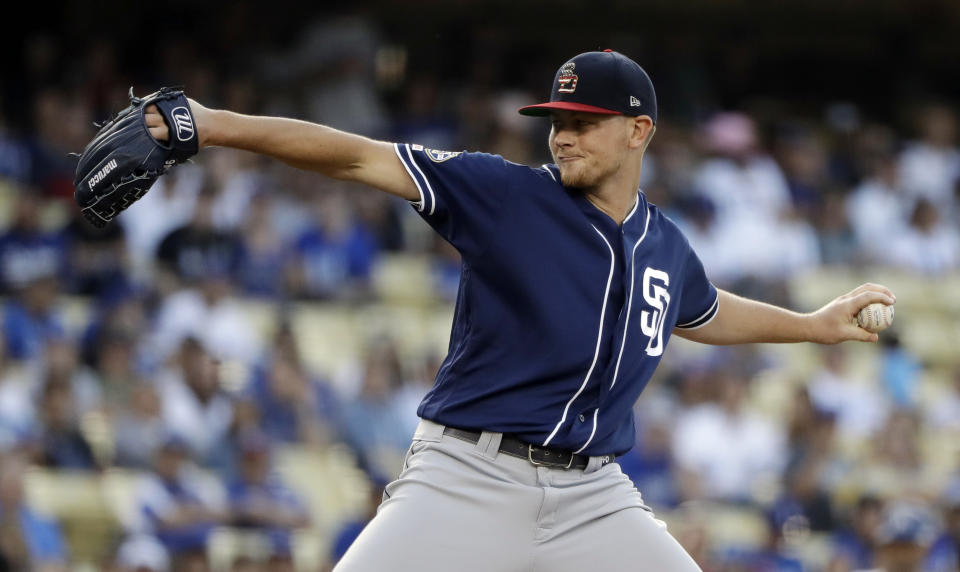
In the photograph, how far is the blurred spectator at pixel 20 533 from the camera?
693 centimetres

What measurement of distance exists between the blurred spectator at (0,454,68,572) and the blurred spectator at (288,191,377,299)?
9.24 ft

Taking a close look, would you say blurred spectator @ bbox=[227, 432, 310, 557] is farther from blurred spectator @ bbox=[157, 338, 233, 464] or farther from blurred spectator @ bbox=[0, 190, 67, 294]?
blurred spectator @ bbox=[0, 190, 67, 294]

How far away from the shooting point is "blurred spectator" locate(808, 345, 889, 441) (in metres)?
10.3

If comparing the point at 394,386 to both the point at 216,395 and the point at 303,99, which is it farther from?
the point at 303,99

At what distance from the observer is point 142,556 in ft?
22.8

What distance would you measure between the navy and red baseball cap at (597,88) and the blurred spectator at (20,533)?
13.5 ft

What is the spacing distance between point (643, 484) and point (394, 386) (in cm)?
165

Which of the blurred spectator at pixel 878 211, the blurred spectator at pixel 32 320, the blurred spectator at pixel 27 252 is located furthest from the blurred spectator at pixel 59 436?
the blurred spectator at pixel 878 211

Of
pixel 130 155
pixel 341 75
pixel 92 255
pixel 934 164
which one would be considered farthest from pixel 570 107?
pixel 934 164

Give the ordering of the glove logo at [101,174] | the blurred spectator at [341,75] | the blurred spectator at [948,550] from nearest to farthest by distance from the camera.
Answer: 1. the glove logo at [101,174]
2. the blurred spectator at [948,550]
3. the blurred spectator at [341,75]

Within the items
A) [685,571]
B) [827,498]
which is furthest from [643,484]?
[685,571]

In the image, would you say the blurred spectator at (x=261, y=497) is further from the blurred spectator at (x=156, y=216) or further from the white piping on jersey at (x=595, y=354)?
the white piping on jersey at (x=595, y=354)

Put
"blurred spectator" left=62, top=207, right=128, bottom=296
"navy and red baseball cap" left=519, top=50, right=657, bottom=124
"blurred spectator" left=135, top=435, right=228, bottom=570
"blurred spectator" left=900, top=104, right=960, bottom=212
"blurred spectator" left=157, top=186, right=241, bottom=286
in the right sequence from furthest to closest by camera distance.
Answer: "blurred spectator" left=900, top=104, right=960, bottom=212
"blurred spectator" left=157, top=186, right=241, bottom=286
"blurred spectator" left=62, top=207, right=128, bottom=296
"blurred spectator" left=135, top=435, right=228, bottom=570
"navy and red baseball cap" left=519, top=50, right=657, bottom=124

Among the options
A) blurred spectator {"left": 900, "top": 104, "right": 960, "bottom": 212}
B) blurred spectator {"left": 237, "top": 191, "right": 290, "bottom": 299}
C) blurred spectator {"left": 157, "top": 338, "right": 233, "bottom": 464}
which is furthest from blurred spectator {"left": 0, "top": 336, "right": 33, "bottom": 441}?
blurred spectator {"left": 900, "top": 104, "right": 960, "bottom": 212}
